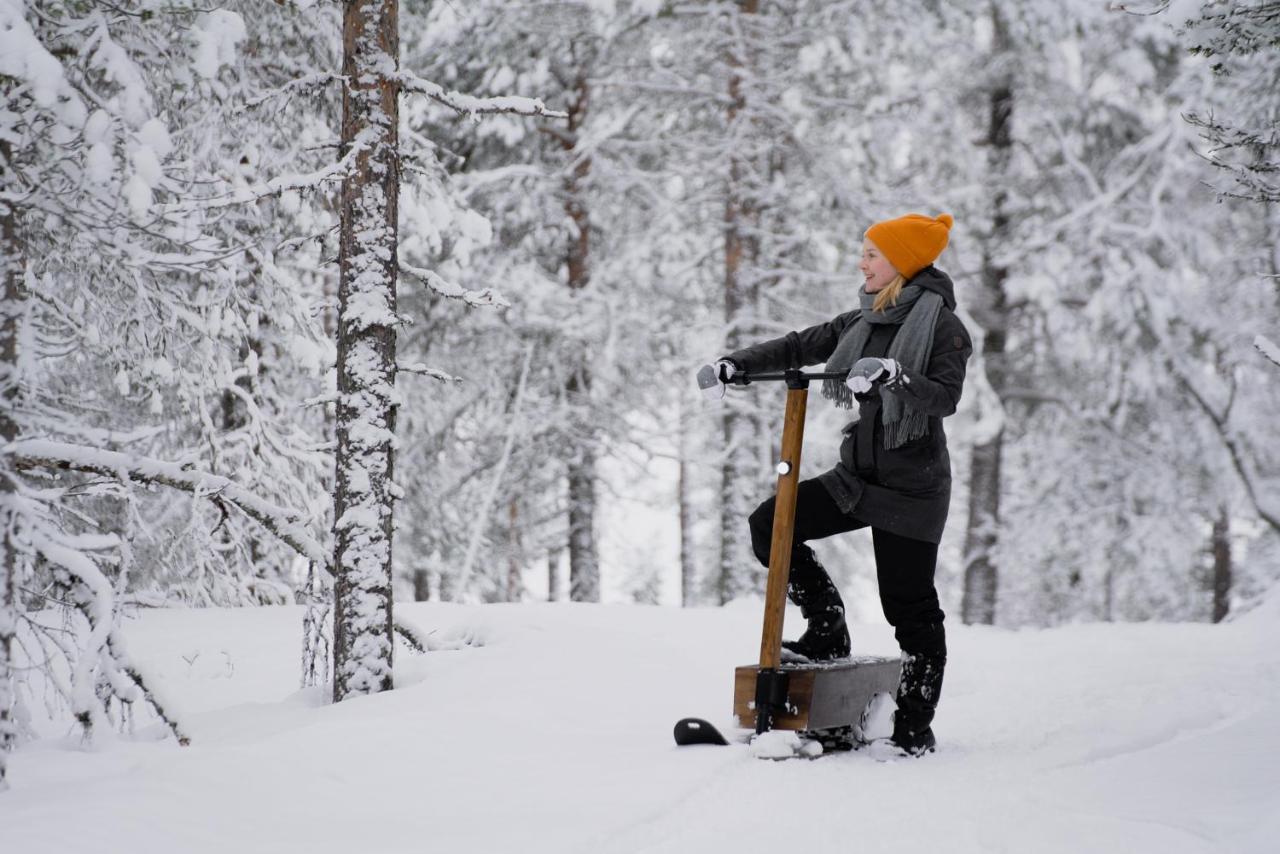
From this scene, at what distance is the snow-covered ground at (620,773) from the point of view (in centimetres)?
304

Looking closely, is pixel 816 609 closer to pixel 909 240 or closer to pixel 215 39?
pixel 909 240

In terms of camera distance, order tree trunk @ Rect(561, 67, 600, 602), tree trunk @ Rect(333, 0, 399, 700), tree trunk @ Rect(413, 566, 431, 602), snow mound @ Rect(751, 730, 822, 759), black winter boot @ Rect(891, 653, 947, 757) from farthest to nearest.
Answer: tree trunk @ Rect(413, 566, 431, 602), tree trunk @ Rect(561, 67, 600, 602), tree trunk @ Rect(333, 0, 399, 700), black winter boot @ Rect(891, 653, 947, 757), snow mound @ Rect(751, 730, 822, 759)

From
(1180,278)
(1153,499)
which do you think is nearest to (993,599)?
(1153,499)

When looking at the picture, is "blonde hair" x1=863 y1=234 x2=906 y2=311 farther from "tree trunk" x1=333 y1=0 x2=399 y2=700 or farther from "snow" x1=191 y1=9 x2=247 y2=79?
"snow" x1=191 y1=9 x2=247 y2=79

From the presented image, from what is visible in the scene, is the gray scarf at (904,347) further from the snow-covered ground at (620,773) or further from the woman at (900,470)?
the snow-covered ground at (620,773)

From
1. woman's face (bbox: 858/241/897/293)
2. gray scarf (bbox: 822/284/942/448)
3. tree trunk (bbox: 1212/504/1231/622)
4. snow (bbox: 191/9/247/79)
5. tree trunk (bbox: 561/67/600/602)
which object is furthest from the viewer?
tree trunk (bbox: 1212/504/1231/622)

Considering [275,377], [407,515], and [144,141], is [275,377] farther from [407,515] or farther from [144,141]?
[144,141]

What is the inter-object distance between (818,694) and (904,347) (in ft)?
4.74

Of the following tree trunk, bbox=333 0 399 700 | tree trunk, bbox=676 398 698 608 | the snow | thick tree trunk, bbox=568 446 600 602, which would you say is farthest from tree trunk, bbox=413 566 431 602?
the snow

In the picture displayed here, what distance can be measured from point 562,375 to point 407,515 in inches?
136

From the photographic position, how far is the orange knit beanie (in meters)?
4.42

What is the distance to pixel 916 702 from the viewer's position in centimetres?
437

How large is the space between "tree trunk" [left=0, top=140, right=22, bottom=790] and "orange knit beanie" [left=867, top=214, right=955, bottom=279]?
3.32 meters

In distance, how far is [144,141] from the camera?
4.00 m
